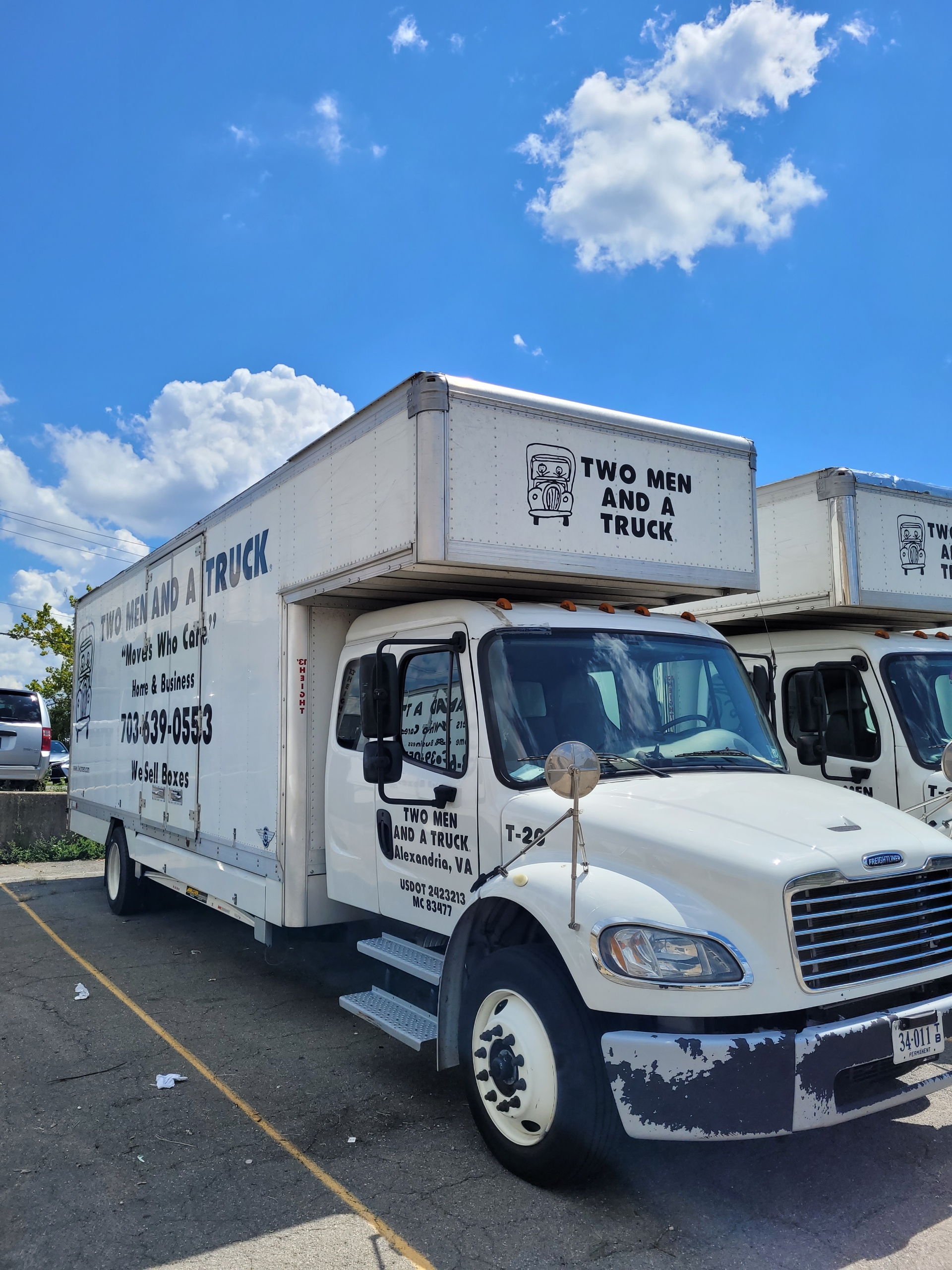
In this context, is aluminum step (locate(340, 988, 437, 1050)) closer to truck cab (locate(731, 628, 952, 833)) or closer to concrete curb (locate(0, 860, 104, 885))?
truck cab (locate(731, 628, 952, 833))

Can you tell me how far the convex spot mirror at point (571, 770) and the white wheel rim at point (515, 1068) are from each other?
0.89m

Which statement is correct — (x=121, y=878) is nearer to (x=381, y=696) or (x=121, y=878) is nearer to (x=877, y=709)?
(x=381, y=696)

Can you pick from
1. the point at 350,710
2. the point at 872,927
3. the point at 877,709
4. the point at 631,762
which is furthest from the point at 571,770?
the point at 877,709

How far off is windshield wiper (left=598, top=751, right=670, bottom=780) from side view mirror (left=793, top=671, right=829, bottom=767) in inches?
89.4

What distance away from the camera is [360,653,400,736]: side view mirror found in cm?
496

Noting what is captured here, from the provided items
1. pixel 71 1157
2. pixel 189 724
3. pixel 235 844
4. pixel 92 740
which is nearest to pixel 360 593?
pixel 235 844

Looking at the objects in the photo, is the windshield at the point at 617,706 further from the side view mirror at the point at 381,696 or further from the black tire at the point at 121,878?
the black tire at the point at 121,878

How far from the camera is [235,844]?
677 centimetres

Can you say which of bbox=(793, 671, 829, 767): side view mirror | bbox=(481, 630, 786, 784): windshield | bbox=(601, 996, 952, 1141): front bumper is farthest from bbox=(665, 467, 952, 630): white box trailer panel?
bbox=(601, 996, 952, 1141): front bumper

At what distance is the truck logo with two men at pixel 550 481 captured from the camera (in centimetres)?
504

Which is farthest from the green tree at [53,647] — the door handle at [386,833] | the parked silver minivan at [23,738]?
the door handle at [386,833]

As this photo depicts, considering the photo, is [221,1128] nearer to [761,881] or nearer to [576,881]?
[576,881]

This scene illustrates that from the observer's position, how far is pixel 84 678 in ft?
37.8

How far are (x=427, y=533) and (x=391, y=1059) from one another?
10.1 feet
